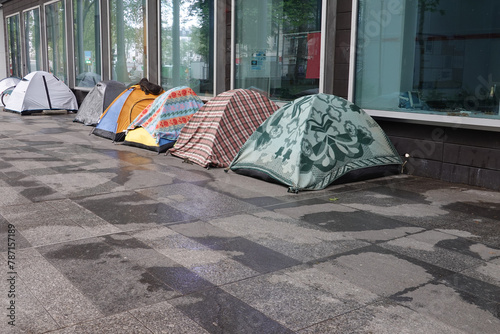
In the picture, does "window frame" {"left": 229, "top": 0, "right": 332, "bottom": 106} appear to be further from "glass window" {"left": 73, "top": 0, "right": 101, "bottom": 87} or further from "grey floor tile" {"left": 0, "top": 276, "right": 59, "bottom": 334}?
"glass window" {"left": 73, "top": 0, "right": 101, "bottom": 87}

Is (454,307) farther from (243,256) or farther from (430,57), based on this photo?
A: (430,57)

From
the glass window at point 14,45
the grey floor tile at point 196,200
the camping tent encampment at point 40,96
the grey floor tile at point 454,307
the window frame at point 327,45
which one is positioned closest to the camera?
the grey floor tile at point 454,307

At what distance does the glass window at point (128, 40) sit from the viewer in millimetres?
14484

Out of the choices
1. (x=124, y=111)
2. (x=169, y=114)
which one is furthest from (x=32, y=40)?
(x=169, y=114)

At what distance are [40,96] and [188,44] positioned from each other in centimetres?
653

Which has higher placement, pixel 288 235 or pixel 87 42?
pixel 87 42

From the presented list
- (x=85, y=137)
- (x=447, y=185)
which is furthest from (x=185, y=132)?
(x=447, y=185)

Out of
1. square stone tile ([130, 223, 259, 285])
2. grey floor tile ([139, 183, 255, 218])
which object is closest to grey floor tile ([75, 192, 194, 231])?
grey floor tile ([139, 183, 255, 218])

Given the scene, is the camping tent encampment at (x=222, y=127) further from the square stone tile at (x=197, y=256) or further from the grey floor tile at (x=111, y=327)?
the grey floor tile at (x=111, y=327)

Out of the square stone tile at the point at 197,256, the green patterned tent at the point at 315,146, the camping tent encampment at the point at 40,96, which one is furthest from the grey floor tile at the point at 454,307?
the camping tent encampment at the point at 40,96

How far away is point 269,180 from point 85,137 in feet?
19.3

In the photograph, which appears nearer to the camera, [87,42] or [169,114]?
[169,114]

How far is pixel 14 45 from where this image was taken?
24.7m

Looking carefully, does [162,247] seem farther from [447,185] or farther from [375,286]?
[447,185]
